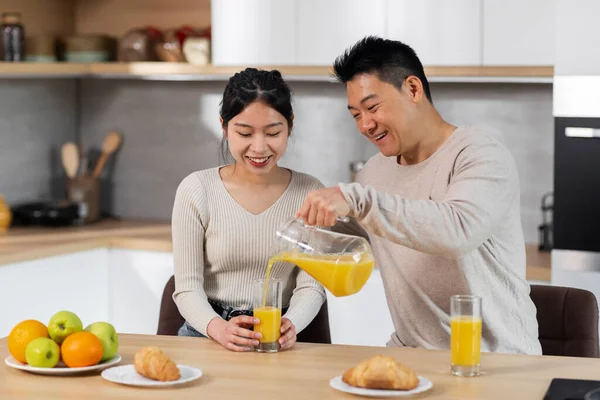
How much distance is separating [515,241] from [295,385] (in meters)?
0.72

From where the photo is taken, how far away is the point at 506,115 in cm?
401

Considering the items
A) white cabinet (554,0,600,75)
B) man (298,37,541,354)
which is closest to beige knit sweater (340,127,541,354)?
man (298,37,541,354)

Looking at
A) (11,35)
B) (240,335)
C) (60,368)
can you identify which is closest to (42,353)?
(60,368)

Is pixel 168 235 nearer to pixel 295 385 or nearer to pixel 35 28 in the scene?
pixel 35 28

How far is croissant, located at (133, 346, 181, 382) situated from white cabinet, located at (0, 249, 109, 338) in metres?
1.73

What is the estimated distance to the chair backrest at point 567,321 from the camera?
2268mm

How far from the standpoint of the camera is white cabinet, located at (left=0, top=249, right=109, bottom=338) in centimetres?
343

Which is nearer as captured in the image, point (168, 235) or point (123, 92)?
point (168, 235)

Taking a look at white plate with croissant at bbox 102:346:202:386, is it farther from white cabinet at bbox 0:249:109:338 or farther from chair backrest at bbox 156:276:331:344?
white cabinet at bbox 0:249:109:338

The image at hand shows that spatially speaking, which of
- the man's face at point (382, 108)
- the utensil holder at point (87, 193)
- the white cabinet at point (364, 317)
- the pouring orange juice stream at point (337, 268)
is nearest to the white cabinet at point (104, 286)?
the utensil holder at point (87, 193)

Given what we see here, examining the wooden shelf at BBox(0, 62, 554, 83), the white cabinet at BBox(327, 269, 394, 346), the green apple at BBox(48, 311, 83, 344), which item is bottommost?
the white cabinet at BBox(327, 269, 394, 346)

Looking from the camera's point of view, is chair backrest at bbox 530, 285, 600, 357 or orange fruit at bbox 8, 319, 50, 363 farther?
chair backrest at bbox 530, 285, 600, 357

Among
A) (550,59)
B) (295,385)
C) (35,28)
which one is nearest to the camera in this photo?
(295,385)

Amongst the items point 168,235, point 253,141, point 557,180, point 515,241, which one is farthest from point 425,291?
point 168,235
